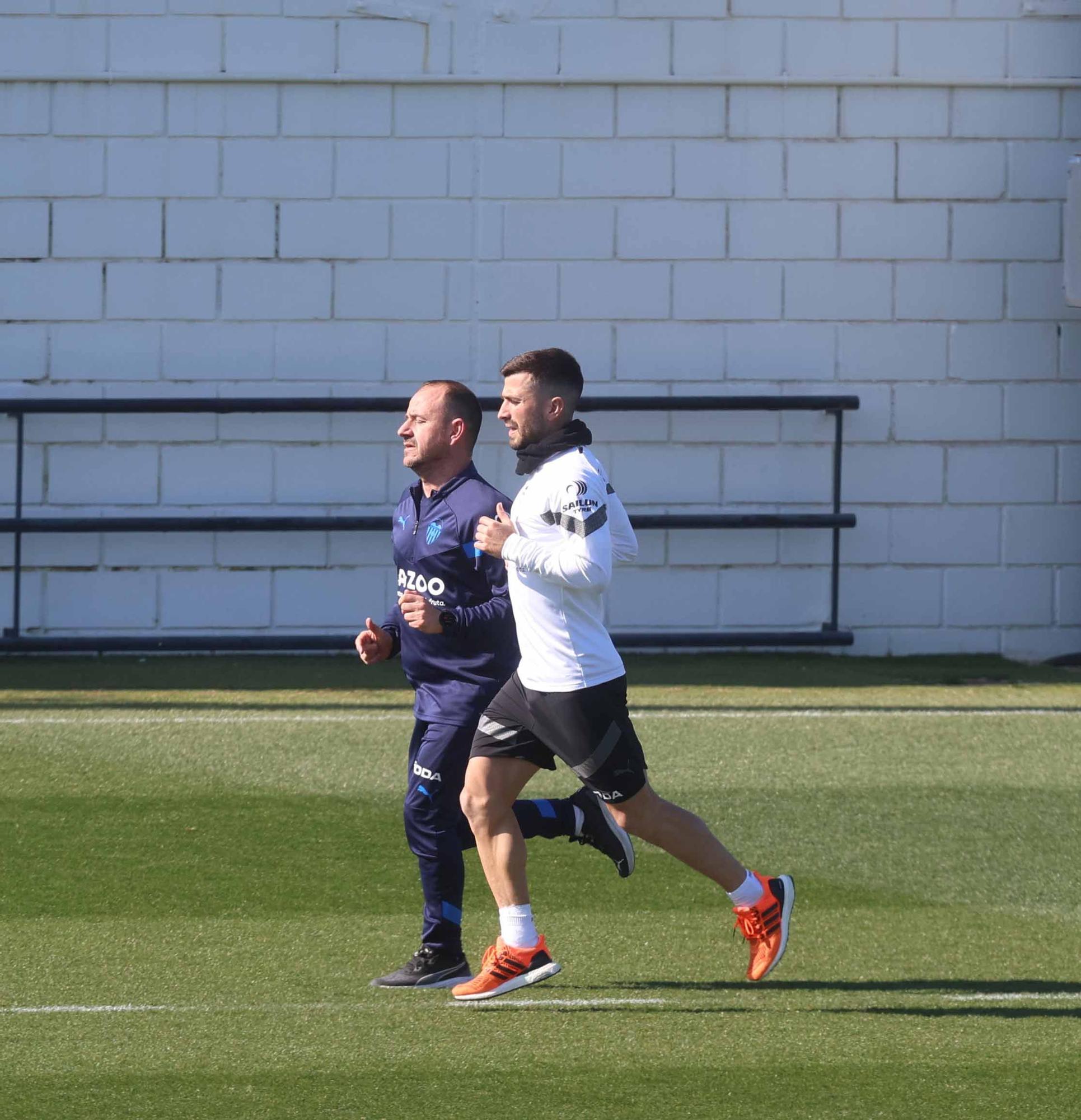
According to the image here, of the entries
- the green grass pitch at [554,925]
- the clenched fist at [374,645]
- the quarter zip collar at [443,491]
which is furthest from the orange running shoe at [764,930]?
the quarter zip collar at [443,491]

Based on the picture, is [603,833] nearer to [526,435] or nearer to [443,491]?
[443,491]

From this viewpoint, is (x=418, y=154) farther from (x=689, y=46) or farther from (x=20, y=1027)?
(x=20, y=1027)

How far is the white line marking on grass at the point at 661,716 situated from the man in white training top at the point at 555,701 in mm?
3991

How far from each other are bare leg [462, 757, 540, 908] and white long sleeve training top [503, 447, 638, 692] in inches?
9.8

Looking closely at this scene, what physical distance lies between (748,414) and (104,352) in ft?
12.9

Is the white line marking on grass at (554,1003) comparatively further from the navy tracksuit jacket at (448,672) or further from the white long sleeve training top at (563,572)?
the white long sleeve training top at (563,572)

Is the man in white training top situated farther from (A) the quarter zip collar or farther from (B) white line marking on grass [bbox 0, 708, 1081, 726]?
(B) white line marking on grass [bbox 0, 708, 1081, 726]

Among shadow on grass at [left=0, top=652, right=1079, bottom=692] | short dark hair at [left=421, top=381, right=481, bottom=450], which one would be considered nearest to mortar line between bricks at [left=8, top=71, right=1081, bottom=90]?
shadow on grass at [left=0, top=652, right=1079, bottom=692]

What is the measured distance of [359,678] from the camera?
9.70m

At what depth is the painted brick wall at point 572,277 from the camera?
10.4 m

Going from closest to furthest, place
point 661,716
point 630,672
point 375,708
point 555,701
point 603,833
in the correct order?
1. point 555,701
2. point 603,833
3. point 661,716
4. point 375,708
5. point 630,672

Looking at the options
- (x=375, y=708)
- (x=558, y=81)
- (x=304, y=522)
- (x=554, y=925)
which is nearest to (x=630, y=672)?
(x=375, y=708)

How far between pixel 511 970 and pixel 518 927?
109 mm

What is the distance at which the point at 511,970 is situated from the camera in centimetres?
437
